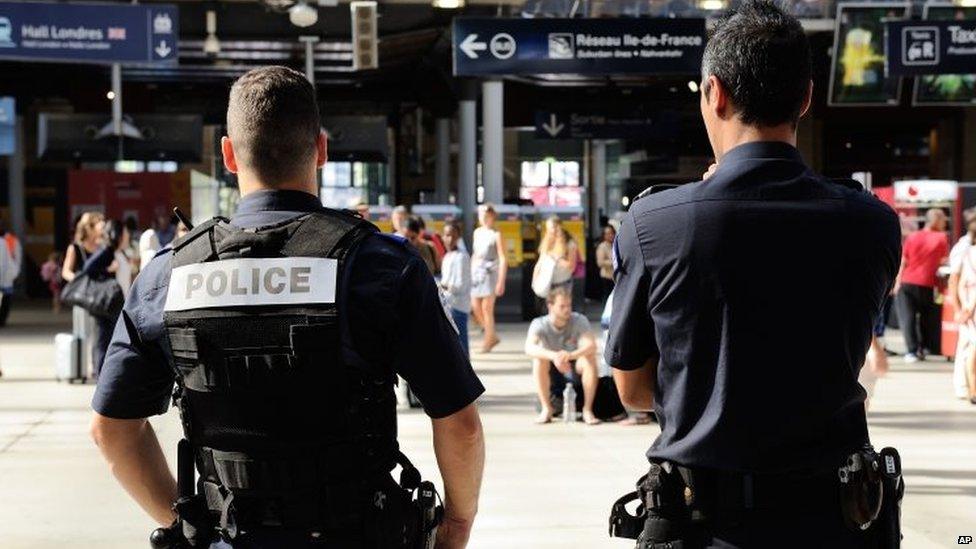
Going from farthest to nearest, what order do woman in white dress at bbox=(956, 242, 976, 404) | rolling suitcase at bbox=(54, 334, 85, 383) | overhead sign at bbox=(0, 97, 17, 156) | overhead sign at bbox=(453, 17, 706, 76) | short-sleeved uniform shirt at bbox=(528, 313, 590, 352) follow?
overhead sign at bbox=(0, 97, 17, 156) < overhead sign at bbox=(453, 17, 706, 76) < rolling suitcase at bbox=(54, 334, 85, 383) < woman in white dress at bbox=(956, 242, 976, 404) < short-sleeved uniform shirt at bbox=(528, 313, 590, 352)

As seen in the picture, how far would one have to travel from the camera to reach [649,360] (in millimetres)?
2898

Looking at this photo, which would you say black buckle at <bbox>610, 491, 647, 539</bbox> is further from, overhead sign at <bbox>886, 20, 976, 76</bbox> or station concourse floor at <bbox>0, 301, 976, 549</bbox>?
overhead sign at <bbox>886, 20, 976, 76</bbox>

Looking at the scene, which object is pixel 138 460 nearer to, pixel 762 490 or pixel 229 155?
pixel 229 155

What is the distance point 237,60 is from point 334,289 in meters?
32.3

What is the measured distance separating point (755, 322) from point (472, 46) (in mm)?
16337

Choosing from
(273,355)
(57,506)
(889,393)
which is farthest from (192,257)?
(889,393)

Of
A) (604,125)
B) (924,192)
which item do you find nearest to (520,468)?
(924,192)

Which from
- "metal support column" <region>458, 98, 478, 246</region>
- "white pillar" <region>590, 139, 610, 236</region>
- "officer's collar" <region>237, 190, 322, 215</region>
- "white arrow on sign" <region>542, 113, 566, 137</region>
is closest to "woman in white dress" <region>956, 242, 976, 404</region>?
"officer's collar" <region>237, 190, 322, 215</region>

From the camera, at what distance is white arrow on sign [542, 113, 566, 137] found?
34031 mm

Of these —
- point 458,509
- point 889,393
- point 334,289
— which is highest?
point 334,289

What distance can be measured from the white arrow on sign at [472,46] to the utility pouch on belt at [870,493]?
1621cm

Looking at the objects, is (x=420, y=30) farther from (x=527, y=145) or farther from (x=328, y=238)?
(x=328, y=238)

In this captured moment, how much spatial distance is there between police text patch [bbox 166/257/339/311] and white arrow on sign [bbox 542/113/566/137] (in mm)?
31374

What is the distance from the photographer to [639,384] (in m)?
2.91
